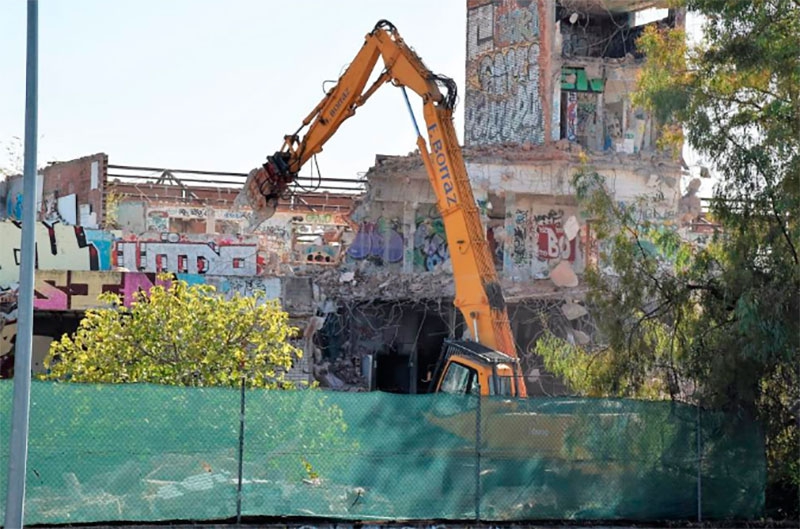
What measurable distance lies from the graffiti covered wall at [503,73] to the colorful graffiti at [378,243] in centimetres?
703

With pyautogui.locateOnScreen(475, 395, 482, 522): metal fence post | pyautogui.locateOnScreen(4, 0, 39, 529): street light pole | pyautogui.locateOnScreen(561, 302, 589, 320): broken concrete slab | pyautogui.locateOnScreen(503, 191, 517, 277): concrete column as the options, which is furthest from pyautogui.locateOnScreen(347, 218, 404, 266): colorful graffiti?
pyautogui.locateOnScreen(4, 0, 39, 529): street light pole

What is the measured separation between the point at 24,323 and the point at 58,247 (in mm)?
24500

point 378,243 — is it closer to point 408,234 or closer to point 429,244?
point 408,234

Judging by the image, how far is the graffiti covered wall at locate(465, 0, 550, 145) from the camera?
44.9 metres

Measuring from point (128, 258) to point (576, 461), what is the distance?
79.2ft

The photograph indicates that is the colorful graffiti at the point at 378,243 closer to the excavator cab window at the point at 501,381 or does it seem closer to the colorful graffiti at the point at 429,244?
the colorful graffiti at the point at 429,244

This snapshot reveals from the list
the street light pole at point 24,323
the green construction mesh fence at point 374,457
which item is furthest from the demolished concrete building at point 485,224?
the street light pole at point 24,323

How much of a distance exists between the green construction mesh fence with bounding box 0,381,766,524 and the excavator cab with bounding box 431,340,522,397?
2826 millimetres

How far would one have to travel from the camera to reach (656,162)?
3888cm

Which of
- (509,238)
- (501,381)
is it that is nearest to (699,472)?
(501,381)

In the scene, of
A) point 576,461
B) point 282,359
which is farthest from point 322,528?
point 282,359

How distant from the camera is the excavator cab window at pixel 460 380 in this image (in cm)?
2033

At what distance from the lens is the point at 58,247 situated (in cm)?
3594

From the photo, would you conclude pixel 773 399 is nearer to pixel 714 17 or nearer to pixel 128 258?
pixel 714 17
